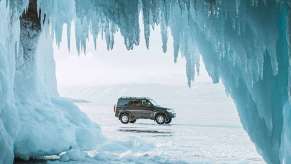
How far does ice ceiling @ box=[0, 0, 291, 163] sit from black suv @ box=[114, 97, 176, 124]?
1742cm

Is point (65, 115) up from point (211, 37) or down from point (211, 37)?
down

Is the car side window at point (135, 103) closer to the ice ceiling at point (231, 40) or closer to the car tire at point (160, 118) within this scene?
the car tire at point (160, 118)

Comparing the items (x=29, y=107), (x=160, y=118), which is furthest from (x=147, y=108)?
(x=29, y=107)

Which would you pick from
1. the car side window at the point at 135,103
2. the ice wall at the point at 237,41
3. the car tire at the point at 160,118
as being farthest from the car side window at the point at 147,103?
the ice wall at the point at 237,41

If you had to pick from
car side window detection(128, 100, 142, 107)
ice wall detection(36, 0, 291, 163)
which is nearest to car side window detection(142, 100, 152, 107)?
car side window detection(128, 100, 142, 107)

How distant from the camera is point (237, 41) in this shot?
880 cm

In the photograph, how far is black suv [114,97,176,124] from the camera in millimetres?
28078

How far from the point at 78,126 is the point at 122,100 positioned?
11982 mm

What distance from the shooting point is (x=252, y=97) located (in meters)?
9.23

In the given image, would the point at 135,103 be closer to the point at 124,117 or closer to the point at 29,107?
the point at 124,117

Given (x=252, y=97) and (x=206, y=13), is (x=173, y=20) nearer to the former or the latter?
(x=206, y=13)

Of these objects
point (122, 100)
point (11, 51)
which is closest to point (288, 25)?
point (11, 51)

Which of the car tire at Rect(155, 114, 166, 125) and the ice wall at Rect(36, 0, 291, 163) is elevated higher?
the ice wall at Rect(36, 0, 291, 163)

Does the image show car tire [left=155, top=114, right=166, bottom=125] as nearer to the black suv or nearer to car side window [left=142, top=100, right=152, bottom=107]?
the black suv
